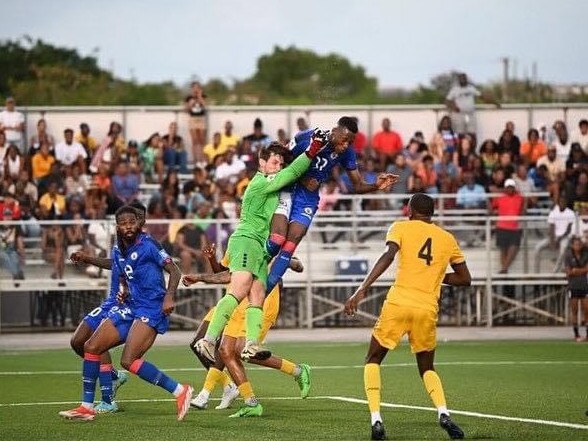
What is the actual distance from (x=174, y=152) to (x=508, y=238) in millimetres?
8228

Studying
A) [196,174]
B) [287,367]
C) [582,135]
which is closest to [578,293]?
[582,135]

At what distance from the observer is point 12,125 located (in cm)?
3544

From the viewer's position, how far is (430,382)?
1446 centimetres

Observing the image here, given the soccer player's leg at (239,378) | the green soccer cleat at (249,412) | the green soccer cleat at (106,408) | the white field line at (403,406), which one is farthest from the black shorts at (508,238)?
the green soccer cleat at (106,408)

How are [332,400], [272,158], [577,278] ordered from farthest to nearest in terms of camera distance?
[577,278] < [332,400] < [272,158]

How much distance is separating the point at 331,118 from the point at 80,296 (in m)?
9.22

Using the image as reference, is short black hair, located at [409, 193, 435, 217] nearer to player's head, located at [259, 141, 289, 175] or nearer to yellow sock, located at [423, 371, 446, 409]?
yellow sock, located at [423, 371, 446, 409]

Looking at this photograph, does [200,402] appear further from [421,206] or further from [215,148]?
[215,148]

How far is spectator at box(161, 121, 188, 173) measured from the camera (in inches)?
1390

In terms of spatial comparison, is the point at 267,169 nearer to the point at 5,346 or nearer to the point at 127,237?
the point at 127,237

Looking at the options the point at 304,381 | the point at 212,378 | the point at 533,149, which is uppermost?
the point at 533,149

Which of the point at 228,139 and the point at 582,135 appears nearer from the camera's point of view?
the point at 228,139

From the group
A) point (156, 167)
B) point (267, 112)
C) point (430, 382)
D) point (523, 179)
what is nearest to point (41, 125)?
point (156, 167)

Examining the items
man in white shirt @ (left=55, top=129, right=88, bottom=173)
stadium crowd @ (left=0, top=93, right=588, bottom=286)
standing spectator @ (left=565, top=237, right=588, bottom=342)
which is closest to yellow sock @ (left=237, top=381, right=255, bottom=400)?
standing spectator @ (left=565, top=237, right=588, bottom=342)
